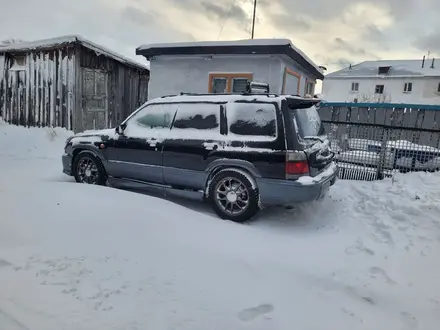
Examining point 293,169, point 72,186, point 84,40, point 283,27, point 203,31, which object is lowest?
point 72,186

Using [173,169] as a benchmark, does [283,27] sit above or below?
above

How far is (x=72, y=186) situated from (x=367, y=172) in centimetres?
548

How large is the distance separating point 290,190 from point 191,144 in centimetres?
160

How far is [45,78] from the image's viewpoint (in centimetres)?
1122

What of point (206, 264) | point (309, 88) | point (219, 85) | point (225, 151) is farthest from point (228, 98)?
point (309, 88)

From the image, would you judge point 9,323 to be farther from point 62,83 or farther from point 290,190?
point 62,83

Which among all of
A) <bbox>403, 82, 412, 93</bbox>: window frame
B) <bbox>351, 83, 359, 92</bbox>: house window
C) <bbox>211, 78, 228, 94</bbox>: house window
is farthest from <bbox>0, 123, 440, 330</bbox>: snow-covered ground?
<bbox>403, 82, 412, 93</bbox>: window frame

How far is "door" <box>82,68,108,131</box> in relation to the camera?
11.4 metres

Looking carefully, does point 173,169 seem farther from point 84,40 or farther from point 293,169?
point 84,40

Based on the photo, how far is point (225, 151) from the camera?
446 cm

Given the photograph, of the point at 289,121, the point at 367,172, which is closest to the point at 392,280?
the point at 289,121

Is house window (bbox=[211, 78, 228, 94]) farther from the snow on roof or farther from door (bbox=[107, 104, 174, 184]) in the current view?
door (bbox=[107, 104, 174, 184])

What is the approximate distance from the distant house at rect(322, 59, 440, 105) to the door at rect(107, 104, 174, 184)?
118 feet

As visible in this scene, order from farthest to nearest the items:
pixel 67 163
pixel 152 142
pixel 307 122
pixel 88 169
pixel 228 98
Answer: pixel 67 163, pixel 88 169, pixel 152 142, pixel 228 98, pixel 307 122
